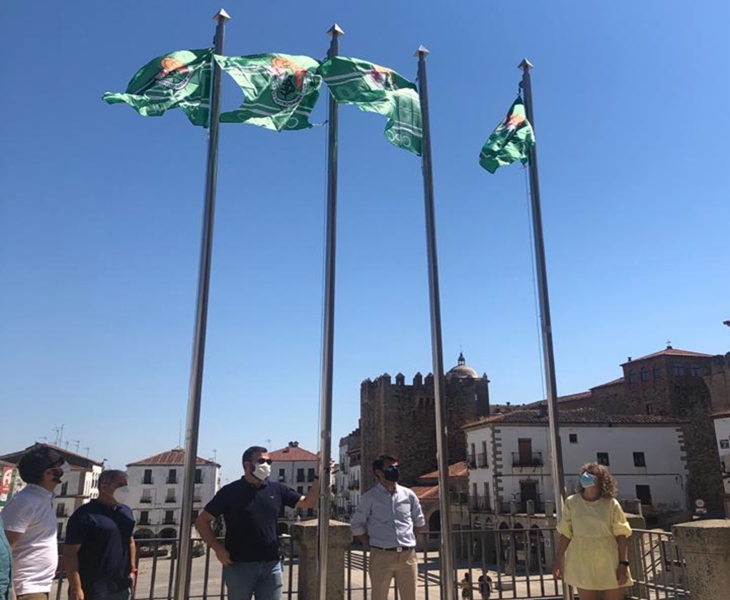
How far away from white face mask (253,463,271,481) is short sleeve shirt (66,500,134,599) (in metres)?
1.03

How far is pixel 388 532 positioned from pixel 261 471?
1.36m

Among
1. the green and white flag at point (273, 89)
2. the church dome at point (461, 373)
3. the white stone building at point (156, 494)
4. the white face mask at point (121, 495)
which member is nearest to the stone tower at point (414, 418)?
the church dome at point (461, 373)

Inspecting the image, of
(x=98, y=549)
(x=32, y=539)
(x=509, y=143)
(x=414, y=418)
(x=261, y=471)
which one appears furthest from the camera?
(x=414, y=418)

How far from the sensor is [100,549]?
4.41 meters

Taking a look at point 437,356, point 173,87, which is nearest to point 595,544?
point 437,356

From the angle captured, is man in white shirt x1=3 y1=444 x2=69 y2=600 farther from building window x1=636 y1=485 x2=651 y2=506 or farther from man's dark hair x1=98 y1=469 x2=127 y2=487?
building window x1=636 y1=485 x2=651 y2=506

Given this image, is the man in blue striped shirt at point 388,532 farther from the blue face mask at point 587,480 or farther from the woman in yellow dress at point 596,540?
the blue face mask at point 587,480

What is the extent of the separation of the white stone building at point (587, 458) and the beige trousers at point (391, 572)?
32004 mm

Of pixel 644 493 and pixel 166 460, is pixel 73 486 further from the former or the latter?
pixel 644 493

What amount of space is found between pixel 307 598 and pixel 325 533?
87cm

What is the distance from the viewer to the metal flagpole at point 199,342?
5.49 metres

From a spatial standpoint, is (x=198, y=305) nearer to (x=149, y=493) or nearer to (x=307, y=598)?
(x=307, y=598)

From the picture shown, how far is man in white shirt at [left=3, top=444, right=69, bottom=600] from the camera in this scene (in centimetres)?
397

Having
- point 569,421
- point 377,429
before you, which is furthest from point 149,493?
point 569,421
